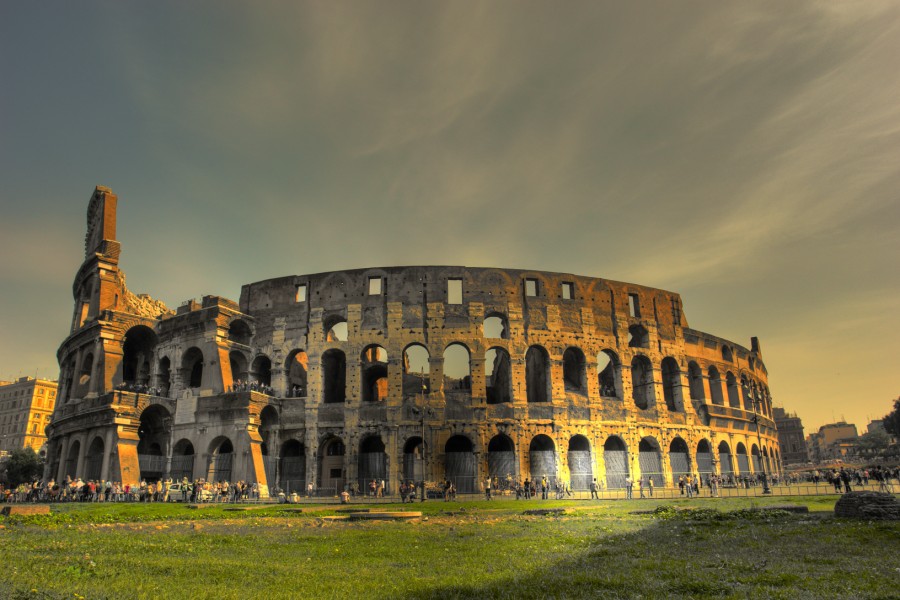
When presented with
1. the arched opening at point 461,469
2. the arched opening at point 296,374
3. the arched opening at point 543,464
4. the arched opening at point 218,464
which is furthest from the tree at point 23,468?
the arched opening at point 543,464

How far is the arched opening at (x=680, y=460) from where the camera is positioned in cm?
3734

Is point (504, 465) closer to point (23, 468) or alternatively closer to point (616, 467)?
point (616, 467)

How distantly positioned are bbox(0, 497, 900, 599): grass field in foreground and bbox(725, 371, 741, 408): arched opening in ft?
110

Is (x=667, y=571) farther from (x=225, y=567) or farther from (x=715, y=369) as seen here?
(x=715, y=369)

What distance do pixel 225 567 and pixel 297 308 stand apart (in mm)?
29203

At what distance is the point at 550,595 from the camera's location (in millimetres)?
5961

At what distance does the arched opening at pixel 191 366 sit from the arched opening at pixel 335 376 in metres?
7.17

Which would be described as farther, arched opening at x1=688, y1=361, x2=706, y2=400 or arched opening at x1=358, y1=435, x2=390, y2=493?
arched opening at x1=688, y1=361, x2=706, y2=400

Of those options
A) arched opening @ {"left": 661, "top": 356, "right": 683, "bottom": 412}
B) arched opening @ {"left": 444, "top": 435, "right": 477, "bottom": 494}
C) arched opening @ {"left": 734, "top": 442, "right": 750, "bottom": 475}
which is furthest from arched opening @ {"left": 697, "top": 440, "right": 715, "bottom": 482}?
Answer: arched opening @ {"left": 444, "top": 435, "right": 477, "bottom": 494}

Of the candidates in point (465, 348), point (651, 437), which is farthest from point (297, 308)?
point (651, 437)

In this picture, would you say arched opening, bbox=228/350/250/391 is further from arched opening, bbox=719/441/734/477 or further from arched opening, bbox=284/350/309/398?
arched opening, bbox=719/441/734/477

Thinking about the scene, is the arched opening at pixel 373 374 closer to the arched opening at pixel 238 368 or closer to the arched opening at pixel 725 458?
the arched opening at pixel 238 368

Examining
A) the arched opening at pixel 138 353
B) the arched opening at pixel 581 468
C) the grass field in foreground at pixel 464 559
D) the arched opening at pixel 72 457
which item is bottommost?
the grass field in foreground at pixel 464 559

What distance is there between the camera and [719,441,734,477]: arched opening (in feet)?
135
